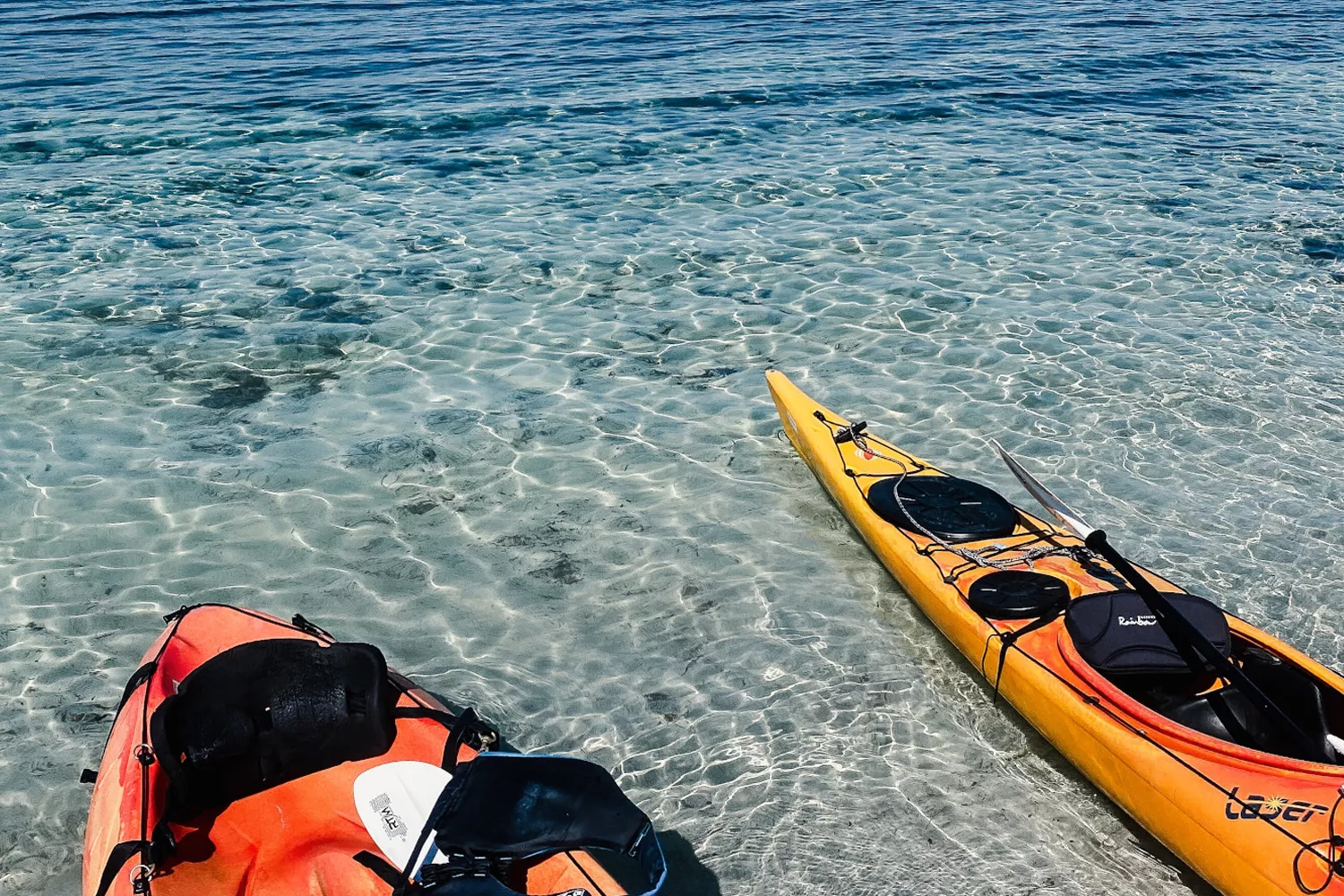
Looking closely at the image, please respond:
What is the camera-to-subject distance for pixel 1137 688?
431cm

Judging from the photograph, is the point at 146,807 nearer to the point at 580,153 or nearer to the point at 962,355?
the point at 962,355

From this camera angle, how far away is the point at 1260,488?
659 centimetres

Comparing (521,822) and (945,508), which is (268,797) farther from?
(945,508)

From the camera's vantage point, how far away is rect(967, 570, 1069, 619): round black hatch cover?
4.78 m

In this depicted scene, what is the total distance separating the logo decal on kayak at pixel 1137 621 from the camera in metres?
4.36

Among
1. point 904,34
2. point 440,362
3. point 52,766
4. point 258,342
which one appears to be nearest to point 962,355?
point 440,362

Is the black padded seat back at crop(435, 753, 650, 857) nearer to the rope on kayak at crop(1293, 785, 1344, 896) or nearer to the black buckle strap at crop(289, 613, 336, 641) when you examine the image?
the black buckle strap at crop(289, 613, 336, 641)

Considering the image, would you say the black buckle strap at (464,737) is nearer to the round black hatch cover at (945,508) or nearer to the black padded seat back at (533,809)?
the black padded seat back at (533,809)

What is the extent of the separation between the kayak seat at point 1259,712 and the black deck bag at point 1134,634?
0.13m

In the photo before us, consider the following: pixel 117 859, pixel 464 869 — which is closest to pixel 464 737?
pixel 464 869

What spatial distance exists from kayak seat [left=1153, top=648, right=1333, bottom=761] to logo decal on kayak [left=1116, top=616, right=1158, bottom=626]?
309 millimetres

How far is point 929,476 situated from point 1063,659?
163 centimetres

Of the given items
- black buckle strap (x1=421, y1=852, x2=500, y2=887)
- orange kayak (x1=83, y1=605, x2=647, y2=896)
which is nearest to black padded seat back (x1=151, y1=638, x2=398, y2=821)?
orange kayak (x1=83, y1=605, x2=647, y2=896)

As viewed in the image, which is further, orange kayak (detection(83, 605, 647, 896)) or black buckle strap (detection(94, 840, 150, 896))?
orange kayak (detection(83, 605, 647, 896))
